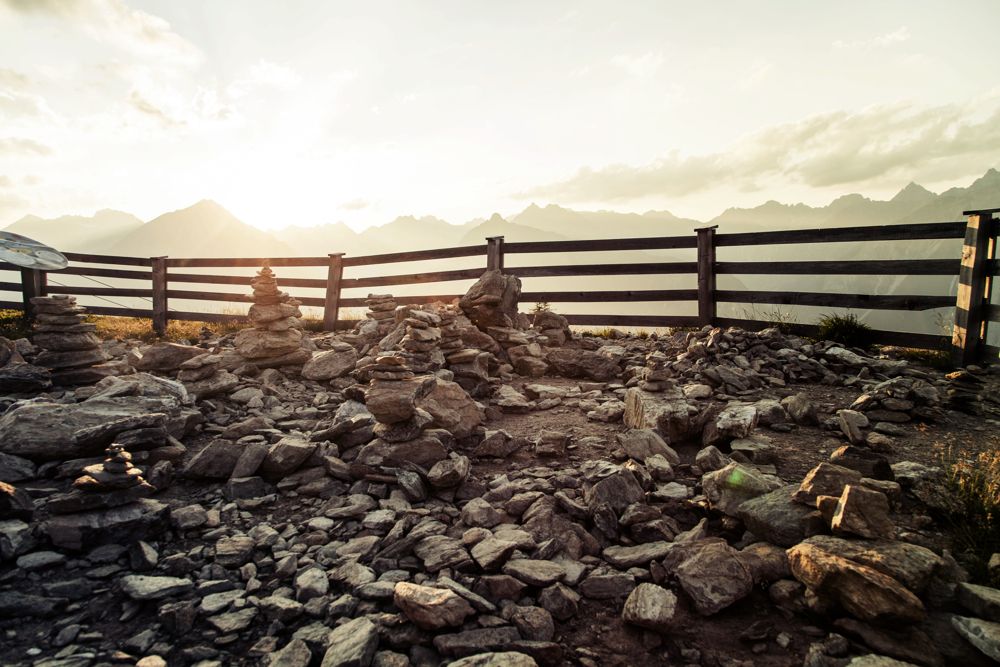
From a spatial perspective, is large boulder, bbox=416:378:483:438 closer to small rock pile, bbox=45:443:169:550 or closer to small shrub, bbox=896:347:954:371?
small rock pile, bbox=45:443:169:550

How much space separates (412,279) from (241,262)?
4.90 meters

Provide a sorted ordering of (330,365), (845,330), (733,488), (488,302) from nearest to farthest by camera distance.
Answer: (733,488) → (330,365) → (488,302) → (845,330)

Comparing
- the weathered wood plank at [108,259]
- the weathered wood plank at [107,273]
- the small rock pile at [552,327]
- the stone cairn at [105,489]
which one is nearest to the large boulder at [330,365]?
the small rock pile at [552,327]

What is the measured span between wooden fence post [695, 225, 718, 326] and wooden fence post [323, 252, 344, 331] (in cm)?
830

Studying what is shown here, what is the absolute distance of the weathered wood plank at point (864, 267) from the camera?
789 cm

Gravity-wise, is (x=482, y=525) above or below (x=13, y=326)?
below

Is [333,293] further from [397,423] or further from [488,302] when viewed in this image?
[397,423]

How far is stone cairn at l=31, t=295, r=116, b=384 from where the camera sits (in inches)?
260

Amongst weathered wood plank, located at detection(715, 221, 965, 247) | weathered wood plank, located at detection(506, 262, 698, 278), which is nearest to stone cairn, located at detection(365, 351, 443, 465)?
weathered wood plank, located at detection(506, 262, 698, 278)

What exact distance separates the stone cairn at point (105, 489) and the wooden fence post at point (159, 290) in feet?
34.9

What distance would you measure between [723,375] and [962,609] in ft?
13.6

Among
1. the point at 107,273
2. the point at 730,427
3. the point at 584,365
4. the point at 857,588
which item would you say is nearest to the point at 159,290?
the point at 107,273

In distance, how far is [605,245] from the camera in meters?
10.7

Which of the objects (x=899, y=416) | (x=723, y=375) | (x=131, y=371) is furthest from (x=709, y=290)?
(x=131, y=371)
